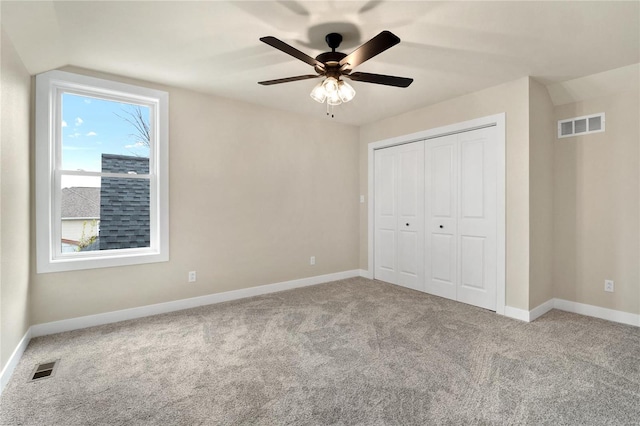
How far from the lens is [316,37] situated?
2.38 metres

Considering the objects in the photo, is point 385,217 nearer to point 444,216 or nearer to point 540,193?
point 444,216

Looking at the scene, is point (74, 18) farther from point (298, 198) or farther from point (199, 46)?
point (298, 198)

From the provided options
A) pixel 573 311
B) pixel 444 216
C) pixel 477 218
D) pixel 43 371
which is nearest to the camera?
pixel 43 371

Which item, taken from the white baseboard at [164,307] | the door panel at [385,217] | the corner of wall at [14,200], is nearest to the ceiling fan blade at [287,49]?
the corner of wall at [14,200]

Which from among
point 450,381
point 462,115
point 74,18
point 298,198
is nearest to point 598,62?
point 462,115

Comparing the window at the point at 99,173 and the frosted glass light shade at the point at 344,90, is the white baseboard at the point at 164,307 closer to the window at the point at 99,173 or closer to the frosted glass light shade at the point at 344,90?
the window at the point at 99,173

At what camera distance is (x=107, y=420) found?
1.70 metres

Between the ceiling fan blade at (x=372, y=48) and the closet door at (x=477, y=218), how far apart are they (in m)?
2.09

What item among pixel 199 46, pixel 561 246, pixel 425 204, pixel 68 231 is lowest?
pixel 561 246

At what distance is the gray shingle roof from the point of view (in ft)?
10.4

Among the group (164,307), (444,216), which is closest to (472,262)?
(444,216)

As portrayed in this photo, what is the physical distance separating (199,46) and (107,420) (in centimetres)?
265

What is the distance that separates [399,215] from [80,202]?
12.6 ft

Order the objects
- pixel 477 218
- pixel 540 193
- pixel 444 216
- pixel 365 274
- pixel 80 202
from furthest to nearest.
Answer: pixel 365 274, pixel 444 216, pixel 477 218, pixel 540 193, pixel 80 202
